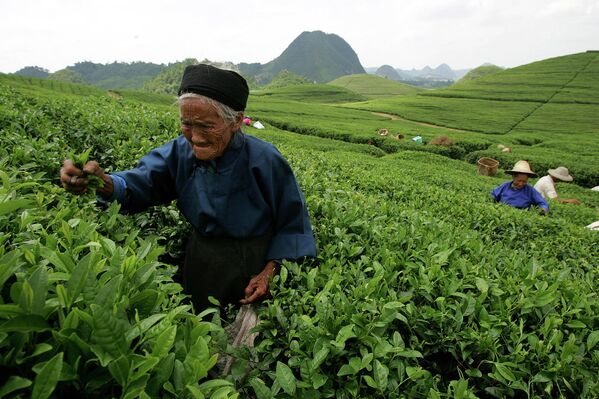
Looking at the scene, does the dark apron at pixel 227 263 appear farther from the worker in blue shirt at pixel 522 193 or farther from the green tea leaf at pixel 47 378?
the worker in blue shirt at pixel 522 193

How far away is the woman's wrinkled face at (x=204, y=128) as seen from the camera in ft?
5.83

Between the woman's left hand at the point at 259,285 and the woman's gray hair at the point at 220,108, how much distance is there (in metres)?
0.83

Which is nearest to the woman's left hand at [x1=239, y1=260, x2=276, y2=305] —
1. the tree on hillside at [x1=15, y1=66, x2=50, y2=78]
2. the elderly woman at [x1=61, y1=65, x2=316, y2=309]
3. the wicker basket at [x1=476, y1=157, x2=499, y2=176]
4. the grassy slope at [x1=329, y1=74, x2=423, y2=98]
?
the elderly woman at [x1=61, y1=65, x2=316, y2=309]

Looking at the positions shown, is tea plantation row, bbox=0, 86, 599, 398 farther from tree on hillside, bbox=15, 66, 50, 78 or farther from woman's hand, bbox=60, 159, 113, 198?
tree on hillside, bbox=15, 66, 50, 78

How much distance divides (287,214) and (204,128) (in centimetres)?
66

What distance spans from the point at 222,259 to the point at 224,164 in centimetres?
56

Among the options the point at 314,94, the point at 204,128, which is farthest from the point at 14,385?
the point at 314,94

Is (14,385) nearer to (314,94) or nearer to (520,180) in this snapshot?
(520,180)

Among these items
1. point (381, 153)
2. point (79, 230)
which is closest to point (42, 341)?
point (79, 230)

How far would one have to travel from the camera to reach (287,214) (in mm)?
2086

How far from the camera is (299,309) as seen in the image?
167 cm

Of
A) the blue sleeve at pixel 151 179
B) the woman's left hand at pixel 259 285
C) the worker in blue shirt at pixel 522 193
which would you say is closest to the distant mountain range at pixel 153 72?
the worker in blue shirt at pixel 522 193

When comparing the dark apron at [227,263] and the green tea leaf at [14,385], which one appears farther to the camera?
the dark apron at [227,263]

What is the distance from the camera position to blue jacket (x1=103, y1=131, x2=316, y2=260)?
2004 millimetres
